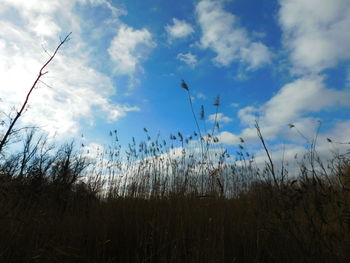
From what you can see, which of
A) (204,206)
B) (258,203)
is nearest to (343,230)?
(204,206)

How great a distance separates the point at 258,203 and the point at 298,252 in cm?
203

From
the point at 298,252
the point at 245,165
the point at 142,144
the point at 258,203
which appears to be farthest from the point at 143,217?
the point at 245,165

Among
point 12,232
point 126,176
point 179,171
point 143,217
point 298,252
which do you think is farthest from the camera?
point 126,176

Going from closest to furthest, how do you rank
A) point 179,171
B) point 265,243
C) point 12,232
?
point 12,232 → point 265,243 → point 179,171

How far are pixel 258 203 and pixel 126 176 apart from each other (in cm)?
271

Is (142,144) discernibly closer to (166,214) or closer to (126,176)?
(126,176)

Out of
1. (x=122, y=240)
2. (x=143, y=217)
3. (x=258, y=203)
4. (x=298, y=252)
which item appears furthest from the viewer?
(x=258, y=203)

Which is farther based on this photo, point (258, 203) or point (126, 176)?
point (126, 176)

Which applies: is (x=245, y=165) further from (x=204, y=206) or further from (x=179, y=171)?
(x=204, y=206)

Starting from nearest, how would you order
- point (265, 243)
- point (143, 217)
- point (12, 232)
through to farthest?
point (12, 232) → point (265, 243) → point (143, 217)

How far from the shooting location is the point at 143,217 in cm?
309

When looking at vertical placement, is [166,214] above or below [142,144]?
below

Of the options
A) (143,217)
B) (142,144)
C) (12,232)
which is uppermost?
(142,144)

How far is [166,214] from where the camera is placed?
9.78 ft
